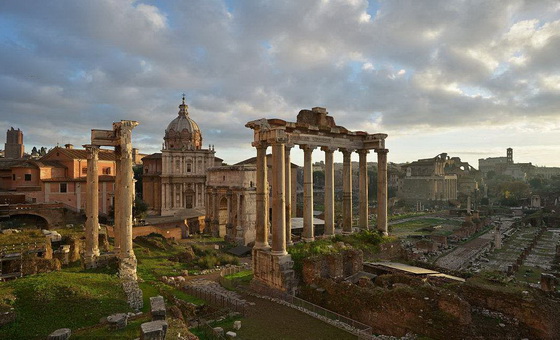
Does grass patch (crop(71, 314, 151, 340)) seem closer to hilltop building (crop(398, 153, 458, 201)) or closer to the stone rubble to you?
the stone rubble

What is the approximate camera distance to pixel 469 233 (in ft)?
159

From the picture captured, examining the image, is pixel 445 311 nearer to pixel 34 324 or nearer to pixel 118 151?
pixel 34 324

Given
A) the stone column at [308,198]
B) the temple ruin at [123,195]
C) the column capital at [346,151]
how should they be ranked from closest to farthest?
the temple ruin at [123,195], the stone column at [308,198], the column capital at [346,151]

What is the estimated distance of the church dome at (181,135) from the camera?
52.1m

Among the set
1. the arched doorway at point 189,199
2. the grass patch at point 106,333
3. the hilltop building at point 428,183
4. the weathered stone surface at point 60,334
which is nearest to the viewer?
the weathered stone surface at point 60,334

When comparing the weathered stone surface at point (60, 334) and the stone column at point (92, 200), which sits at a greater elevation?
the stone column at point (92, 200)

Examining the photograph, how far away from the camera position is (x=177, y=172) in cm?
4994

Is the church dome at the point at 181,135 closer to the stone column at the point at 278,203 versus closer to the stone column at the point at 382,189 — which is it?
the stone column at the point at 382,189

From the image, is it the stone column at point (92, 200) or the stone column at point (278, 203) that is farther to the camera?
the stone column at point (92, 200)

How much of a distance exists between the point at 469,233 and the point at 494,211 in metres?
33.9

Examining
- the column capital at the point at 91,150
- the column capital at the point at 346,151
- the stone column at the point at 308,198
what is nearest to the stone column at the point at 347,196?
the column capital at the point at 346,151

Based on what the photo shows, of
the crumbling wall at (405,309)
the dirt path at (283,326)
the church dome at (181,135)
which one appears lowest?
the dirt path at (283,326)

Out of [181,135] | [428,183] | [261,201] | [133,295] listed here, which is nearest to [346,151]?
[261,201]

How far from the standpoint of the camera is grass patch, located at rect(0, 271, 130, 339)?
10.1m
